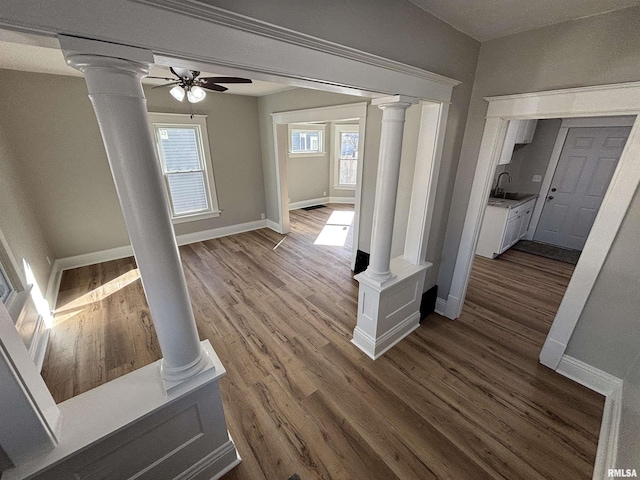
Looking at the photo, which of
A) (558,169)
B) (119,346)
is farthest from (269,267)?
(558,169)

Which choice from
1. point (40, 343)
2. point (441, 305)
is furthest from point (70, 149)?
point (441, 305)

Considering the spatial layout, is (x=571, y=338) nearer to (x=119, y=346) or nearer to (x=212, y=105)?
(x=119, y=346)

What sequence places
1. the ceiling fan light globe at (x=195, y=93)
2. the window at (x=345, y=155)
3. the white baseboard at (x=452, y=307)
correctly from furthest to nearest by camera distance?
the window at (x=345, y=155) < the white baseboard at (x=452, y=307) < the ceiling fan light globe at (x=195, y=93)

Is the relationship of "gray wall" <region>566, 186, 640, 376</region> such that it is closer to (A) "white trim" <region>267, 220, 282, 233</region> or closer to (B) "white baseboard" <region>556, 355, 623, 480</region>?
(B) "white baseboard" <region>556, 355, 623, 480</region>

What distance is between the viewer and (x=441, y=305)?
2840 mm

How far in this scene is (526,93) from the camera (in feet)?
6.28

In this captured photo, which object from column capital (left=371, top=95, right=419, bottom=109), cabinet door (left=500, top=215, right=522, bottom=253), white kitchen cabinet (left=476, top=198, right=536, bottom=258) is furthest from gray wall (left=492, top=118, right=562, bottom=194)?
column capital (left=371, top=95, right=419, bottom=109)

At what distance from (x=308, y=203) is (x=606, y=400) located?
245 inches

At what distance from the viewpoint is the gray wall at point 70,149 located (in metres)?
3.05

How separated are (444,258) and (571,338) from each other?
113cm

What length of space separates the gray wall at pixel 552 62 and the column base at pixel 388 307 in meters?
0.83

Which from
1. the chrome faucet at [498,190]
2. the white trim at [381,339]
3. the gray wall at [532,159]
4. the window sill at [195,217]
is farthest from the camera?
the chrome faucet at [498,190]

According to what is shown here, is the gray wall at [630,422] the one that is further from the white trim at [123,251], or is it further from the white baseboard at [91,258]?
the white baseboard at [91,258]

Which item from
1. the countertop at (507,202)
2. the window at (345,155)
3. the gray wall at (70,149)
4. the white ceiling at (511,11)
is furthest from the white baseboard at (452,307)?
the window at (345,155)
